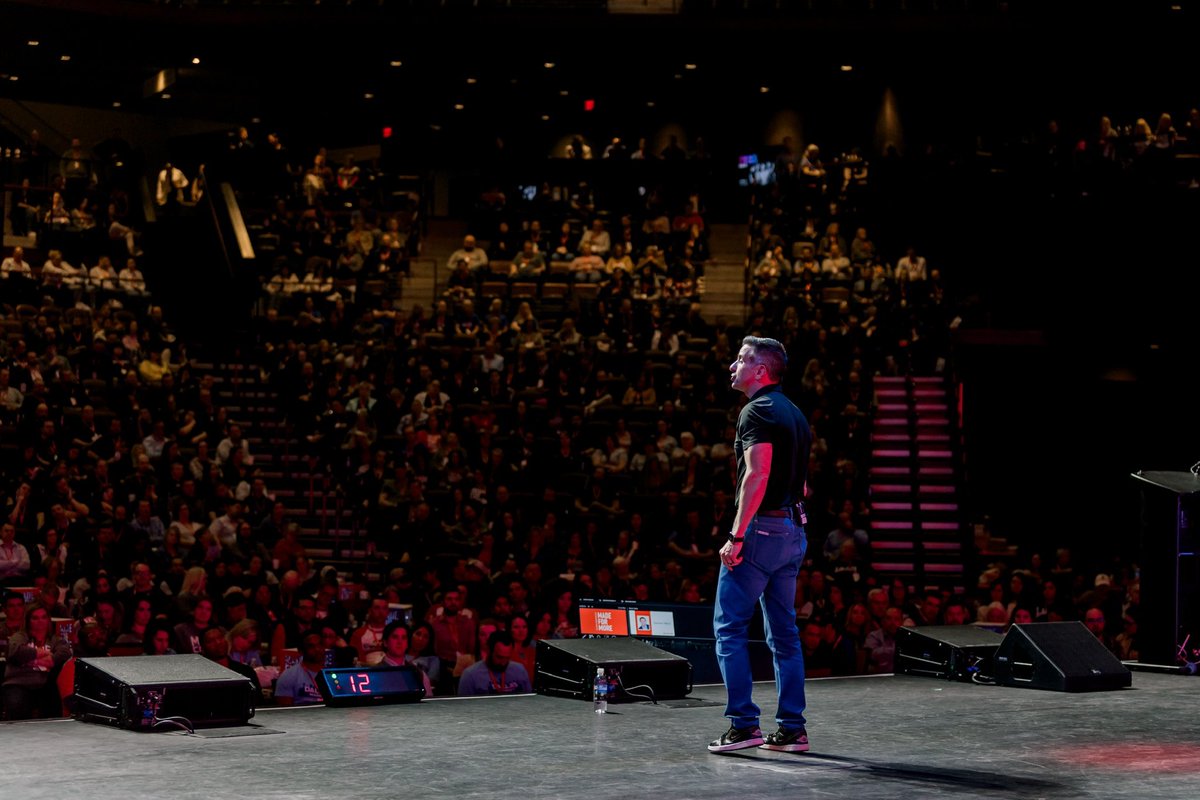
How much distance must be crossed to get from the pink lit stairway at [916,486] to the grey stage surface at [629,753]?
7.35m

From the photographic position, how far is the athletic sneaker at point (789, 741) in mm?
5285

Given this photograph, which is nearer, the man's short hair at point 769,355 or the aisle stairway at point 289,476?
the man's short hair at point 769,355

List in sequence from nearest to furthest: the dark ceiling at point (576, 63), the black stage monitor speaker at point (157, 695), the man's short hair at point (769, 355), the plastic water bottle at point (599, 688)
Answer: the man's short hair at point (769, 355), the black stage monitor speaker at point (157, 695), the plastic water bottle at point (599, 688), the dark ceiling at point (576, 63)

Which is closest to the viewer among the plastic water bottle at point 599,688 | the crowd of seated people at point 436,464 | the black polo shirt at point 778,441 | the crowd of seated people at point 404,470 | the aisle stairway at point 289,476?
the black polo shirt at point 778,441

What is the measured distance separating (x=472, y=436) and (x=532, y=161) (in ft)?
27.4

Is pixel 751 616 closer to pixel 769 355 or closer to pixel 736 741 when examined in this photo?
pixel 736 741

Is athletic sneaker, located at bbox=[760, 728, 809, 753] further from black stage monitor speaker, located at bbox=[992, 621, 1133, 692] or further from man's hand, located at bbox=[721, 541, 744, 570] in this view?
black stage monitor speaker, located at bbox=[992, 621, 1133, 692]

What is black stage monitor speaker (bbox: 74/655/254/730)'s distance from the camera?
577cm

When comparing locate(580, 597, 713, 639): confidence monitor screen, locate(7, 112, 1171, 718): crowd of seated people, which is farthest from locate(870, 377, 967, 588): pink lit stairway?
locate(580, 597, 713, 639): confidence monitor screen

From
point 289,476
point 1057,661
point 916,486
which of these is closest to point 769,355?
point 1057,661

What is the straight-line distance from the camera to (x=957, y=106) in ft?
79.9

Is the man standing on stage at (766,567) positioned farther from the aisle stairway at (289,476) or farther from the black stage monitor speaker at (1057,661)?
the aisle stairway at (289,476)

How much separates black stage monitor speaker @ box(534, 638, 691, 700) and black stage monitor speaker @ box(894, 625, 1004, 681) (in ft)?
5.02

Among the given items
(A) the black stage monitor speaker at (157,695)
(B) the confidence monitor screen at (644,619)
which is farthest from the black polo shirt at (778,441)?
(B) the confidence monitor screen at (644,619)
